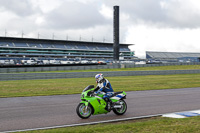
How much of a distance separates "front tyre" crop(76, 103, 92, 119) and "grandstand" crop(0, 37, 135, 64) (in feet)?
278

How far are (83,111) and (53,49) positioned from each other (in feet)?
324

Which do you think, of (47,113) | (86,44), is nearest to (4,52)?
(86,44)

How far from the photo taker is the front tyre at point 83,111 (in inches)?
326

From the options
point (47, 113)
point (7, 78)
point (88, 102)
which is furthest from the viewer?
point (7, 78)

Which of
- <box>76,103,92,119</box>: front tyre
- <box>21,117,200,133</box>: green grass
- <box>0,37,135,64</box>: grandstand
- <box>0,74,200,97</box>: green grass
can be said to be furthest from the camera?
<box>0,37,135,64</box>: grandstand

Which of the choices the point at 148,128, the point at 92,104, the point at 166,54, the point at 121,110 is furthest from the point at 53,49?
the point at 148,128

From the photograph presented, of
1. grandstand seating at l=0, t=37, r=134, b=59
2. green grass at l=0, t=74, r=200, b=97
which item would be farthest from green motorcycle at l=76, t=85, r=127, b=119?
grandstand seating at l=0, t=37, r=134, b=59

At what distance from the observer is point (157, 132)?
247 inches

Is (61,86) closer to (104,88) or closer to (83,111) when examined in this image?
(104,88)

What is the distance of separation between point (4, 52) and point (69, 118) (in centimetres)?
8981

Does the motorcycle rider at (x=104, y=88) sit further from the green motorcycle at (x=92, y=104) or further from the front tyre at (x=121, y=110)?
the front tyre at (x=121, y=110)

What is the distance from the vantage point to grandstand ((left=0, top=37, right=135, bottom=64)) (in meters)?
94.4

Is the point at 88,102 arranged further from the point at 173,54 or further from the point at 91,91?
the point at 173,54

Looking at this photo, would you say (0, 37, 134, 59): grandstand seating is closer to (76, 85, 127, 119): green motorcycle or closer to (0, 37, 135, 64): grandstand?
(0, 37, 135, 64): grandstand
